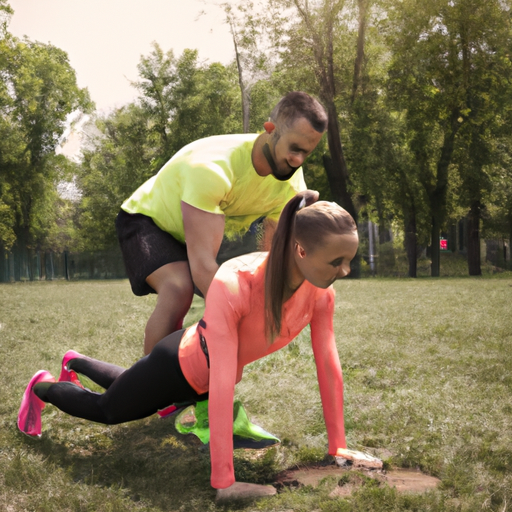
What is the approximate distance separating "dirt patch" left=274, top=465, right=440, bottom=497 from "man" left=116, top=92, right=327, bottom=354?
987 millimetres

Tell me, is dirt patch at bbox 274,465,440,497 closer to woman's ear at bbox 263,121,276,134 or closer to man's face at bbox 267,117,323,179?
man's face at bbox 267,117,323,179

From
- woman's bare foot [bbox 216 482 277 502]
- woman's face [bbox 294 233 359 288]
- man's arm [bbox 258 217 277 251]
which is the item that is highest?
man's arm [bbox 258 217 277 251]

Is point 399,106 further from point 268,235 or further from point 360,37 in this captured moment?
point 268,235

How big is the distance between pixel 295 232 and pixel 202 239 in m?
0.82

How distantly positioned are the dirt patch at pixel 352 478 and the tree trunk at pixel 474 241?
77.5ft

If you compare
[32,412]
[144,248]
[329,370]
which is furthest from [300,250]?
[32,412]

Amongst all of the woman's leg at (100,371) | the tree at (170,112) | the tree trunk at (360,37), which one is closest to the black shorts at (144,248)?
the woman's leg at (100,371)

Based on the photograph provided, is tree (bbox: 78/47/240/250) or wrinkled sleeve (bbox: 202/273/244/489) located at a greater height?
tree (bbox: 78/47/240/250)

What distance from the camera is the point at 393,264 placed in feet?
97.3

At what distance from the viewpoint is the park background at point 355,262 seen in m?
3.15

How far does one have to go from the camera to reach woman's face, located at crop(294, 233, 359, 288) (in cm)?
241

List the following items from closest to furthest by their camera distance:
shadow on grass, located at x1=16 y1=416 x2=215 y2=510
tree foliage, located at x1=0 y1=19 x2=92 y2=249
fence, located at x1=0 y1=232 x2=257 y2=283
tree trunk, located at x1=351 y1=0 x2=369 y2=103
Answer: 1. shadow on grass, located at x1=16 y1=416 x2=215 y2=510
2. tree trunk, located at x1=351 y1=0 x2=369 y2=103
3. tree foliage, located at x1=0 y1=19 x2=92 y2=249
4. fence, located at x1=0 y1=232 x2=257 y2=283

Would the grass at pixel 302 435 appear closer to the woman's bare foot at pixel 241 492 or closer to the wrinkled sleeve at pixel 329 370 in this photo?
the woman's bare foot at pixel 241 492

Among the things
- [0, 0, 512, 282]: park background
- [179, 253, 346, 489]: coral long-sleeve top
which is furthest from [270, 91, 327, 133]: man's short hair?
[0, 0, 512, 282]: park background
